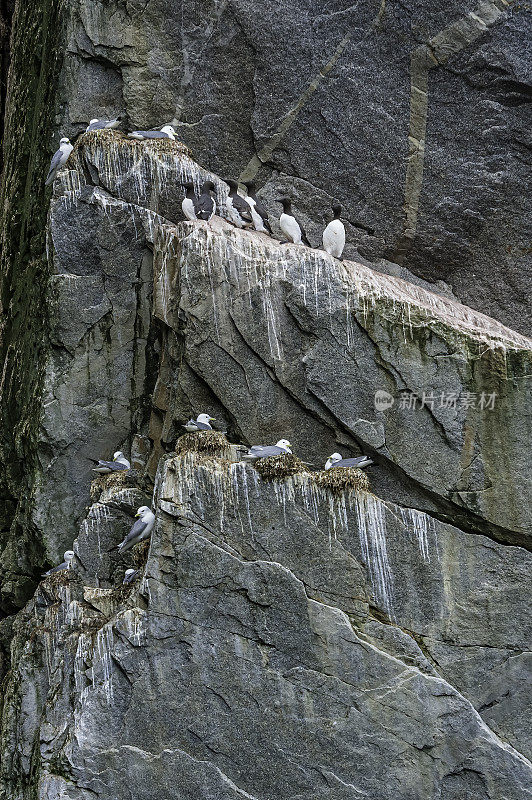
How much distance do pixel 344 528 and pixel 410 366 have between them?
87.6 inches

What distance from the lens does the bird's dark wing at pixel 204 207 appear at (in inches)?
642

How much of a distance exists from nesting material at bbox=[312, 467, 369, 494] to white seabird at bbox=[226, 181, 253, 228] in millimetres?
4305

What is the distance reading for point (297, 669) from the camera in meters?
13.5

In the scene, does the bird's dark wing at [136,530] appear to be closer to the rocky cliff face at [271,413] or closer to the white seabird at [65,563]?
A: the rocky cliff face at [271,413]

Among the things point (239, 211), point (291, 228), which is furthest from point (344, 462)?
point (239, 211)

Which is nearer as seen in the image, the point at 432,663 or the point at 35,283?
the point at 432,663

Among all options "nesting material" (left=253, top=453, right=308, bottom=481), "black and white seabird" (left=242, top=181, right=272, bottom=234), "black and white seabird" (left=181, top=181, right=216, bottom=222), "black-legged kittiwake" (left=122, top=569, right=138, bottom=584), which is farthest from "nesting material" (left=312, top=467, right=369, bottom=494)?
"black and white seabird" (left=242, top=181, right=272, bottom=234)

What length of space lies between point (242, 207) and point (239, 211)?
0.22 feet

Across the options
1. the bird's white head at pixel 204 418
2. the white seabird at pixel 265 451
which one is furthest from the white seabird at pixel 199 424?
the white seabird at pixel 265 451

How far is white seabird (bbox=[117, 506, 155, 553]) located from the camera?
14531 mm

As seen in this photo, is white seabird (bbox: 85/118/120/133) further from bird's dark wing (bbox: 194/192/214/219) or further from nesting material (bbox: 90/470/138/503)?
nesting material (bbox: 90/470/138/503)

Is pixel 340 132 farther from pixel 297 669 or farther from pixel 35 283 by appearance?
pixel 297 669

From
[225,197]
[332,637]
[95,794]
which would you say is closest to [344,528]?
[332,637]

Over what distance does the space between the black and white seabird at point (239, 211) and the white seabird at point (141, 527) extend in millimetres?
4383
